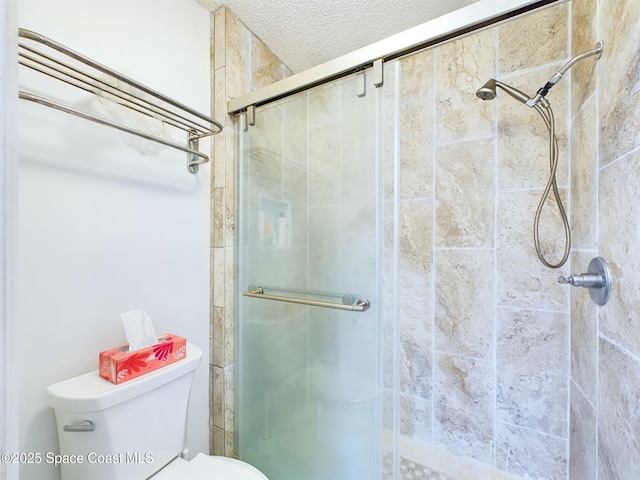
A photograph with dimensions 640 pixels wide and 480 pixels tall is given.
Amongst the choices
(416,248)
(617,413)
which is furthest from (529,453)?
(416,248)

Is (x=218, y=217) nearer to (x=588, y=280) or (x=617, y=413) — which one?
(x=588, y=280)

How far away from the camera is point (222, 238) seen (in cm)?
127

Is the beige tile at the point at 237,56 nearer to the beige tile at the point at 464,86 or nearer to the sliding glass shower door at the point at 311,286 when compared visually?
the sliding glass shower door at the point at 311,286

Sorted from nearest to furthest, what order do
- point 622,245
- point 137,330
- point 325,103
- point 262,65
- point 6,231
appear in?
point 6,231, point 622,245, point 137,330, point 325,103, point 262,65

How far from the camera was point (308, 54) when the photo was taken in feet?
5.05

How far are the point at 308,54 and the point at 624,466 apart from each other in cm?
198

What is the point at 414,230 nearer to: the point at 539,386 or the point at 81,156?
the point at 539,386

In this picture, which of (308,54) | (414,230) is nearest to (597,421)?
(414,230)

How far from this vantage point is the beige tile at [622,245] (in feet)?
1.95

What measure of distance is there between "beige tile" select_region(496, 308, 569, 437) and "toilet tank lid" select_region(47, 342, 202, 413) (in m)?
1.32

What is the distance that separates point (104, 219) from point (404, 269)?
4.21ft

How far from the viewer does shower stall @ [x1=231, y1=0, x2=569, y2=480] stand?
1.02 metres

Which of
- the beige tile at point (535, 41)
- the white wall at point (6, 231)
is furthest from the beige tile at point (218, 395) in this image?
the beige tile at point (535, 41)

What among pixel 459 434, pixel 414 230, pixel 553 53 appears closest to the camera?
pixel 553 53
